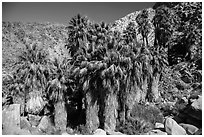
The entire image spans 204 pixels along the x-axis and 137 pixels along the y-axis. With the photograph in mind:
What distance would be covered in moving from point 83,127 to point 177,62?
2595 cm

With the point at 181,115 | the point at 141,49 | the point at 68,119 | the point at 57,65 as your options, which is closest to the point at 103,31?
the point at 141,49

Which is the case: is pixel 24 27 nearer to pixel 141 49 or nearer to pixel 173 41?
pixel 173 41

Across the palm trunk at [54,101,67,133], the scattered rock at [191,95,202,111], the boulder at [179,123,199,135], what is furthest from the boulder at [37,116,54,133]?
the scattered rock at [191,95,202,111]

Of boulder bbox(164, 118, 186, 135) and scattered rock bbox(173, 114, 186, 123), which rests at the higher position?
scattered rock bbox(173, 114, 186, 123)

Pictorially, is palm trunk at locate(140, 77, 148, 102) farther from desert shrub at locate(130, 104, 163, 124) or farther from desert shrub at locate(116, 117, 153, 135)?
desert shrub at locate(116, 117, 153, 135)

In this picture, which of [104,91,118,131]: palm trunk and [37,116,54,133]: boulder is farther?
[37,116,54,133]: boulder

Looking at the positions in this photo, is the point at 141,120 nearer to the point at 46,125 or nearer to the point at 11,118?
the point at 46,125

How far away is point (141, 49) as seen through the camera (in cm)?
2828

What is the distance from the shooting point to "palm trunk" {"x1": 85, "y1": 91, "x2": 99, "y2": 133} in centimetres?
2481

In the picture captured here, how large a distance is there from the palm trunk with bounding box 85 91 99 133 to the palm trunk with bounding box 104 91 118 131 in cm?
115

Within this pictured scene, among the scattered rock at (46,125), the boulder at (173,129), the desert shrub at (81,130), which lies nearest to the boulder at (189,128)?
the boulder at (173,129)

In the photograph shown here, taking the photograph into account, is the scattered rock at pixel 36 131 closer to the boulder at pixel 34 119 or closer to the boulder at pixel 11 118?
the boulder at pixel 11 118

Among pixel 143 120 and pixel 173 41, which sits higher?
pixel 173 41

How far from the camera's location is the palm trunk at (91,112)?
81.4ft
